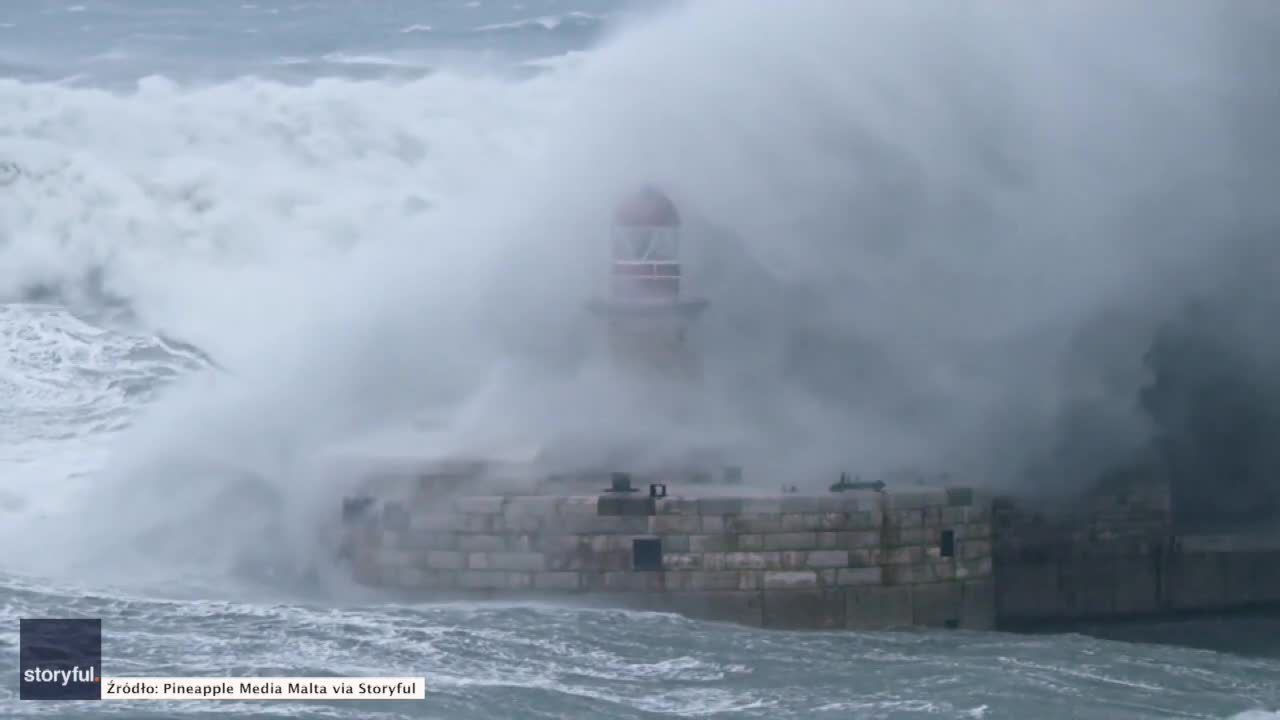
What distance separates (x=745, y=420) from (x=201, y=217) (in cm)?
1132

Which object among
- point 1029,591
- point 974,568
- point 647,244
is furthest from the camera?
point 1029,591

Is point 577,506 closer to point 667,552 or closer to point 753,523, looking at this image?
point 667,552

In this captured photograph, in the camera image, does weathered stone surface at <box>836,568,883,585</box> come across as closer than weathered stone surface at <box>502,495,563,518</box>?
No

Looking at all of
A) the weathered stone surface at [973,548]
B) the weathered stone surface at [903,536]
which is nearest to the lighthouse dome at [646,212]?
the weathered stone surface at [903,536]

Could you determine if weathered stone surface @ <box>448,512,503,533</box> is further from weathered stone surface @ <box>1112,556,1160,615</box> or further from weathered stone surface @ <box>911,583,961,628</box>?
weathered stone surface @ <box>1112,556,1160,615</box>

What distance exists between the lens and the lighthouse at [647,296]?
15.8 m

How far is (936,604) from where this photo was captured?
14922mm

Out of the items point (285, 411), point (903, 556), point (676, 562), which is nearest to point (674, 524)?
point (676, 562)

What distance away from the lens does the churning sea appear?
41.2 feet

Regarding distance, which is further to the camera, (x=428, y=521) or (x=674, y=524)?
(x=428, y=521)

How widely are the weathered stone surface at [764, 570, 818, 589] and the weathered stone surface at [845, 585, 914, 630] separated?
0.32m

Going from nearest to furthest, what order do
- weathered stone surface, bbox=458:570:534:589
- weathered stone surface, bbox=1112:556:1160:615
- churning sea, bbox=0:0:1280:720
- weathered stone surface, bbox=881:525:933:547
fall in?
churning sea, bbox=0:0:1280:720
weathered stone surface, bbox=458:570:534:589
weathered stone surface, bbox=881:525:933:547
weathered stone surface, bbox=1112:556:1160:615

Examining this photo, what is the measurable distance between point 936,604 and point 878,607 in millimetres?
535

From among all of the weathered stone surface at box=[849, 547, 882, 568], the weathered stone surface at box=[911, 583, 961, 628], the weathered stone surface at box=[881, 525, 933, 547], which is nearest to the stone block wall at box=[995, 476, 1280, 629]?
the weathered stone surface at box=[911, 583, 961, 628]
